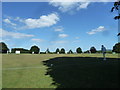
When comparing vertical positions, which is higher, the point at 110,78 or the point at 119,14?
the point at 119,14

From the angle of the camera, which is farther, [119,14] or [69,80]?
[119,14]

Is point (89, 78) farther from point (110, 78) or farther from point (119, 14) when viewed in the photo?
point (119, 14)

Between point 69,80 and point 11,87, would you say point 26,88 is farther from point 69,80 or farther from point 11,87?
point 69,80

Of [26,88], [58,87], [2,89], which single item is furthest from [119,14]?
[2,89]

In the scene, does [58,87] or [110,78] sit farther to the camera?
[110,78]

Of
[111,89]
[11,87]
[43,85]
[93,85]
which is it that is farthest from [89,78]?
[11,87]

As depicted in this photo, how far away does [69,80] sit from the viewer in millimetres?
→ 11812

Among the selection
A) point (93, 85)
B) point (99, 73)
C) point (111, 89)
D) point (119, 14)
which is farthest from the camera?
point (119, 14)

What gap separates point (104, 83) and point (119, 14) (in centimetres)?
610

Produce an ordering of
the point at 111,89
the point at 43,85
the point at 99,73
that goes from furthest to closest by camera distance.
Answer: the point at 99,73, the point at 43,85, the point at 111,89

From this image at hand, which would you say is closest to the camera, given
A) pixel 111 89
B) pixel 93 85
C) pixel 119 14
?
pixel 111 89

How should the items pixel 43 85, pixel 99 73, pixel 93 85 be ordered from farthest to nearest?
pixel 99 73, pixel 43 85, pixel 93 85

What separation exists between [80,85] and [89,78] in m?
1.39

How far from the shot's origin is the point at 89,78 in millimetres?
11828
